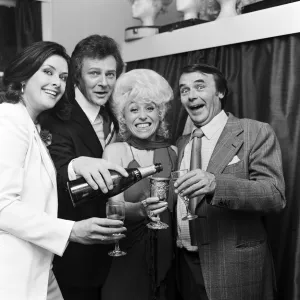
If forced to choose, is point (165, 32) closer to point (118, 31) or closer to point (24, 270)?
point (118, 31)

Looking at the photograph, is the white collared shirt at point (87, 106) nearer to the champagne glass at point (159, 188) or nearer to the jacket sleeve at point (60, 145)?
the jacket sleeve at point (60, 145)

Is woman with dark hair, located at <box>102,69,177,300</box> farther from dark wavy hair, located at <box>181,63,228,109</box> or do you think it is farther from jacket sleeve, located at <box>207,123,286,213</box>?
jacket sleeve, located at <box>207,123,286,213</box>

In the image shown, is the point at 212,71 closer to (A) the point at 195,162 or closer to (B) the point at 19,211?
(A) the point at 195,162

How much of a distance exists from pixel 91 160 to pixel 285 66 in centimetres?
105

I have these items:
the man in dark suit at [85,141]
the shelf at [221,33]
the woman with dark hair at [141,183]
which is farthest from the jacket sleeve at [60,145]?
the shelf at [221,33]

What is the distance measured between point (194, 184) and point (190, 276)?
1.69ft

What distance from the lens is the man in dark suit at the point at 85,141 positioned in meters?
1.78

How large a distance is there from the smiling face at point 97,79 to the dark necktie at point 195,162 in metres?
0.45

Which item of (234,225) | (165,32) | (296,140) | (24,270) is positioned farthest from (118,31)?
(24,270)

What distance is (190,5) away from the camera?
2.48 m

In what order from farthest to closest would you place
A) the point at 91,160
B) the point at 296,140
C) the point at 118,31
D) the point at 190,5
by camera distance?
the point at 118,31
the point at 190,5
the point at 296,140
the point at 91,160

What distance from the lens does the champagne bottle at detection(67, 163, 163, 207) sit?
57.0 inches

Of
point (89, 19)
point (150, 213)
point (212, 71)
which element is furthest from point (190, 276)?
point (89, 19)

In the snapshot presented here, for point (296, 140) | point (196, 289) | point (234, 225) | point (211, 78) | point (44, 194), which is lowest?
point (196, 289)
